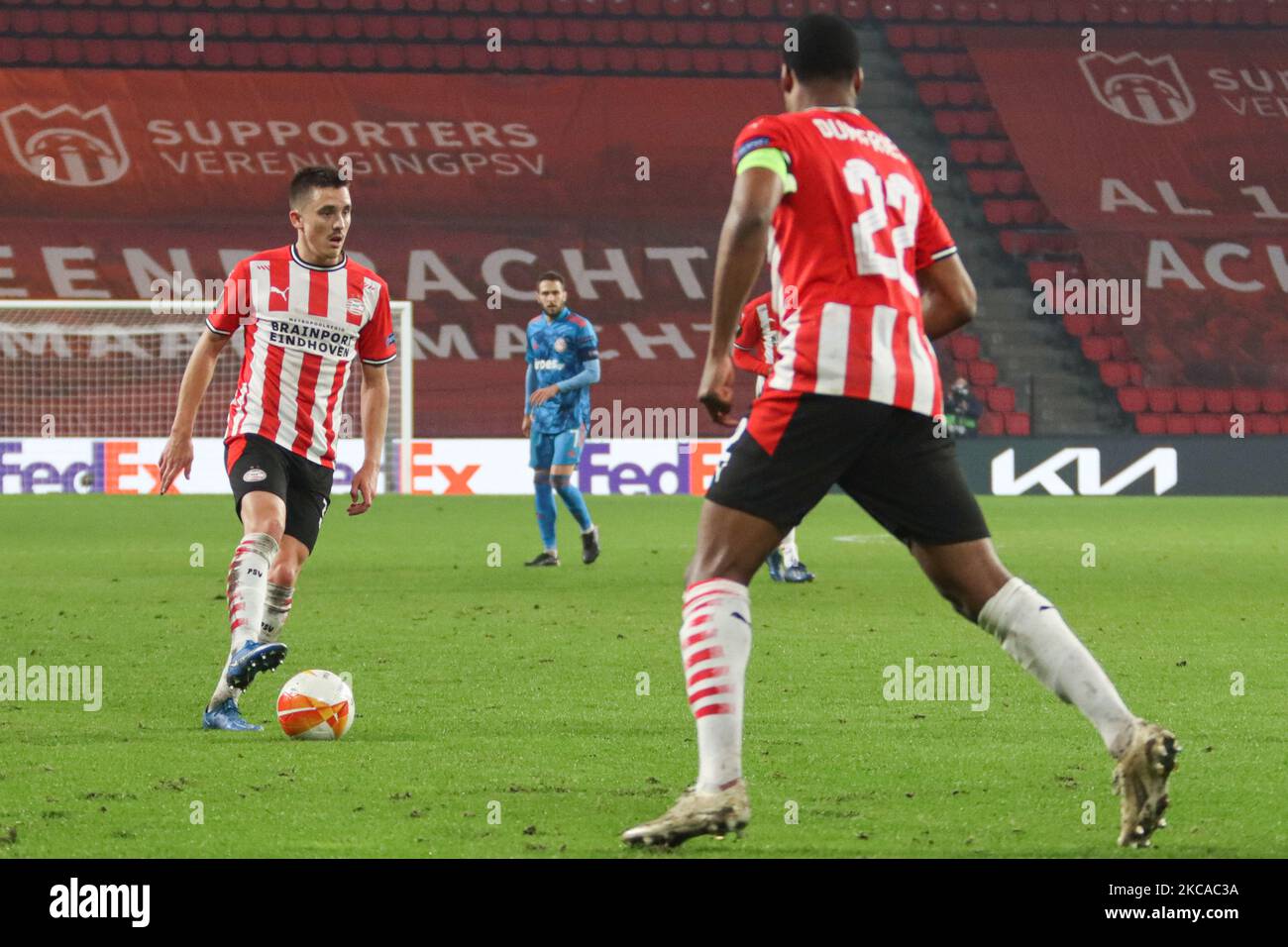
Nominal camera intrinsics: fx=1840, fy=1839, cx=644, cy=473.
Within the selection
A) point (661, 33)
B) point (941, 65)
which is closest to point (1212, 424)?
point (941, 65)

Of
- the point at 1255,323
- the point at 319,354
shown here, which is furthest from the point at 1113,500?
the point at 319,354

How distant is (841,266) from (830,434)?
396 mm

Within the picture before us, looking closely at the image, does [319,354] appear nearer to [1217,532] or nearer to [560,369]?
[560,369]

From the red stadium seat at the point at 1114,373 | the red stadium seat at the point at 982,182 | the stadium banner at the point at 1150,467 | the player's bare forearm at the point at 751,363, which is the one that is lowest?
the player's bare forearm at the point at 751,363

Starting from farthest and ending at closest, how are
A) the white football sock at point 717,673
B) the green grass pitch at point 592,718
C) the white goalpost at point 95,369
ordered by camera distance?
the white goalpost at point 95,369, the green grass pitch at point 592,718, the white football sock at point 717,673

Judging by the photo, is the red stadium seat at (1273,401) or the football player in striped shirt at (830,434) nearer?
the football player in striped shirt at (830,434)

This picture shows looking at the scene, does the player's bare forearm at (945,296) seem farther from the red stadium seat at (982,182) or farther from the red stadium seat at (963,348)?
the red stadium seat at (982,182)

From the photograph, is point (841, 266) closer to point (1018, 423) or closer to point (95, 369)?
point (1018, 423)

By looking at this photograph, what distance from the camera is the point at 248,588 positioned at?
6066 millimetres

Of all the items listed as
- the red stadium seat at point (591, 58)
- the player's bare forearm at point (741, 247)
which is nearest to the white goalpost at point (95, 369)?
the red stadium seat at point (591, 58)

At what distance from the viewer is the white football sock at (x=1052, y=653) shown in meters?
4.18

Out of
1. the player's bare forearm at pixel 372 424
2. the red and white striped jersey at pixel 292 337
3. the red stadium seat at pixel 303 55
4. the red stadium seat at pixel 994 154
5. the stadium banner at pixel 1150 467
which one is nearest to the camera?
the red and white striped jersey at pixel 292 337

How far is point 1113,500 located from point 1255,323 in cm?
526

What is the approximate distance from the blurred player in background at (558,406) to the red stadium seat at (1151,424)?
44.4ft
